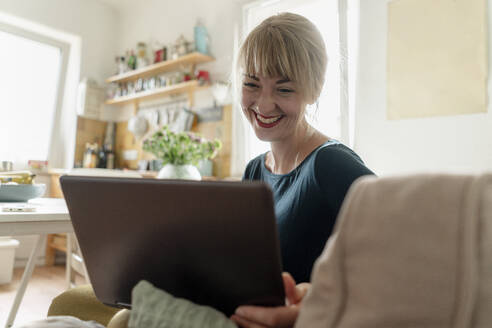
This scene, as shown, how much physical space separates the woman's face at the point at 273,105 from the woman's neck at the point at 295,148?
0.02 metres

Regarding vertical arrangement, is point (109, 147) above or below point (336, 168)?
above

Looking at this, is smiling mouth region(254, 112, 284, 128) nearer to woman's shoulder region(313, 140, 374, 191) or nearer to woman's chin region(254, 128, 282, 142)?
woman's chin region(254, 128, 282, 142)

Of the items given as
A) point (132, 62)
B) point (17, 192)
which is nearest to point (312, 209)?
point (17, 192)

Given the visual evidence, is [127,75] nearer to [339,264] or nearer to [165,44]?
[165,44]

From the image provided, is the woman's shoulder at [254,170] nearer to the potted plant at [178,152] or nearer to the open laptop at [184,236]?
the open laptop at [184,236]

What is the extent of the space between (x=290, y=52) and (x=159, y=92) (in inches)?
104

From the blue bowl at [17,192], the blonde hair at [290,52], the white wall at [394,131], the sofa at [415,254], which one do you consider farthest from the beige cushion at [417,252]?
the white wall at [394,131]

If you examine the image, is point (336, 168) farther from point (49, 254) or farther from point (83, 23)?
point (83, 23)

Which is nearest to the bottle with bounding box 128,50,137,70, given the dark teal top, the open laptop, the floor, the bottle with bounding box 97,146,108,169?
the bottle with bounding box 97,146,108,169

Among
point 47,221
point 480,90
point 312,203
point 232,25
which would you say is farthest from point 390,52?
point 47,221

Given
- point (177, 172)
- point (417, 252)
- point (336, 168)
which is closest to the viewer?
point (417, 252)

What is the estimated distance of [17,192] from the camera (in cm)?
135

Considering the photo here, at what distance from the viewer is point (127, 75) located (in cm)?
363

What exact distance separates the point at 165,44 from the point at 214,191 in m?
3.40
